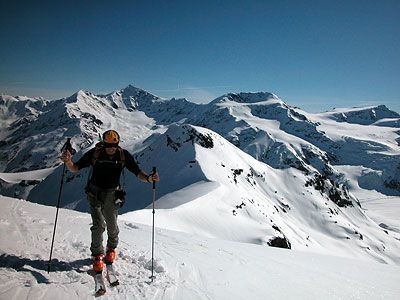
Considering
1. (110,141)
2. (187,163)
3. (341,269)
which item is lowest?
(341,269)

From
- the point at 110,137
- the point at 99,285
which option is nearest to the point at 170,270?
the point at 99,285

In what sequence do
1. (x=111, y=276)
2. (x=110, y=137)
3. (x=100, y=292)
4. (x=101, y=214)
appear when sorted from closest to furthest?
(x=100, y=292) → (x=111, y=276) → (x=110, y=137) → (x=101, y=214)

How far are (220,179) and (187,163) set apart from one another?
1171cm

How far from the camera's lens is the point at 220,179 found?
72.4m

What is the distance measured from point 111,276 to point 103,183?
1.99m

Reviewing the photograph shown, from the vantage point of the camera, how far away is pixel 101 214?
8.32 m

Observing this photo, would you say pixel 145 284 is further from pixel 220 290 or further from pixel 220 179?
pixel 220 179

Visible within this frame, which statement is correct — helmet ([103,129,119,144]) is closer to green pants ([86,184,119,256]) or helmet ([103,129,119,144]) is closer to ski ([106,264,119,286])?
green pants ([86,184,119,256])

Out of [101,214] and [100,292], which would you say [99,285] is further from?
[101,214]

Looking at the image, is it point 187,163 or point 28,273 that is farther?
point 187,163

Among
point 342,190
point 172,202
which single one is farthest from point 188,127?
point 342,190

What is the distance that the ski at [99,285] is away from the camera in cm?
700

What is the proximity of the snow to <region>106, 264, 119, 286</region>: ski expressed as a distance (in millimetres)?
144

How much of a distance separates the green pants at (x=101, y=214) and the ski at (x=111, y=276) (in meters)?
0.38
